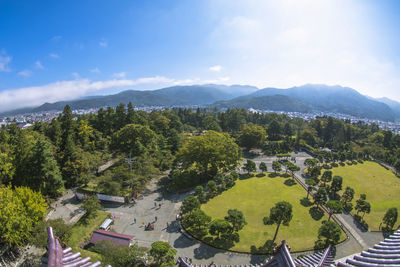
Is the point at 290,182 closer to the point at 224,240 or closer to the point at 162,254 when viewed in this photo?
the point at 224,240

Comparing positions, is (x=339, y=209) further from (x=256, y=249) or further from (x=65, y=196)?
(x=65, y=196)

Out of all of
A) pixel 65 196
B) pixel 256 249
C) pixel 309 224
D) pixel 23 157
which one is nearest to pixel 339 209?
pixel 309 224

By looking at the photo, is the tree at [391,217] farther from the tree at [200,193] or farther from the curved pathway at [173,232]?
the tree at [200,193]

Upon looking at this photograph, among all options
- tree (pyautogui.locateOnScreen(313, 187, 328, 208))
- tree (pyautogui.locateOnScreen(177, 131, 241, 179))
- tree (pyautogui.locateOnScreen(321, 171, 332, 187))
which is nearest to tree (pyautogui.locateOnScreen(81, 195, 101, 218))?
tree (pyautogui.locateOnScreen(177, 131, 241, 179))

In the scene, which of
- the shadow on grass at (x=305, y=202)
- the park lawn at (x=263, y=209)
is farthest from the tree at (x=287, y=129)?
→ the shadow on grass at (x=305, y=202)

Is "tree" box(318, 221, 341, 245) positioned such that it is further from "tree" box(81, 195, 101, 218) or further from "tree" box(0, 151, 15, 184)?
"tree" box(0, 151, 15, 184)
